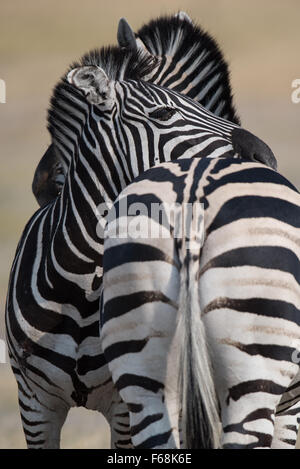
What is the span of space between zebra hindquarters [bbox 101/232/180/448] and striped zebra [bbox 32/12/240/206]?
2594mm

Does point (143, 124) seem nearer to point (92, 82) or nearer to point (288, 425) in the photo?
point (92, 82)

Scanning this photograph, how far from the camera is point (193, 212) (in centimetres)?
423

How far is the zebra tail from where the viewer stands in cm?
407

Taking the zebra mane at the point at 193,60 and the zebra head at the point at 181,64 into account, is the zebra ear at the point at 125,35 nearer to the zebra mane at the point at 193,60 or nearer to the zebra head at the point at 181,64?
the zebra head at the point at 181,64

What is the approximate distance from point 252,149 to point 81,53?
22924mm

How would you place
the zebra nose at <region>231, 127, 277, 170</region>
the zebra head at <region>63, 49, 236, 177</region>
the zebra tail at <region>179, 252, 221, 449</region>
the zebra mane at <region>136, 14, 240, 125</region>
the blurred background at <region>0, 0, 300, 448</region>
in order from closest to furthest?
the zebra tail at <region>179, 252, 221, 449</region>, the zebra nose at <region>231, 127, 277, 170</region>, the zebra head at <region>63, 49, 236, 177</region>, the zebra mane at <region>136, 14, 240, 125</region>, the blurred background at <region>0, 0, 300, 448</region>

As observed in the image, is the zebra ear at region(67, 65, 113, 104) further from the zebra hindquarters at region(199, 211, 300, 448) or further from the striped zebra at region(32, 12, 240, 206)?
the zebra hindquarters at region(199, 211, 300, 448)

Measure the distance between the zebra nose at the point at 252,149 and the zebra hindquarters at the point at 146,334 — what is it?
1591mm

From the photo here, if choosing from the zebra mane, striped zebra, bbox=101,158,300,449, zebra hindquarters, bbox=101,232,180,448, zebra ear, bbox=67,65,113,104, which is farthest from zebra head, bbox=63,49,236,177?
zebra hindquarters, bbox=101,232,180,448

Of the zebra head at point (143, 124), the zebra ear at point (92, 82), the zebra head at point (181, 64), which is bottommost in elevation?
the zebra head at point (143, 124)

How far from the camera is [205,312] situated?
4.08m

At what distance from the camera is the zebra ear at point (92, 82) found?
568cm

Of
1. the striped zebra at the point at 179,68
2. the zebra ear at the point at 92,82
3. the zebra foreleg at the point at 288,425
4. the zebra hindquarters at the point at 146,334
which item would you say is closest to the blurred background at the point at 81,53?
the striped zebra at the point at 179,68


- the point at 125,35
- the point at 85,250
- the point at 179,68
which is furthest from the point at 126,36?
the point at 85,250
